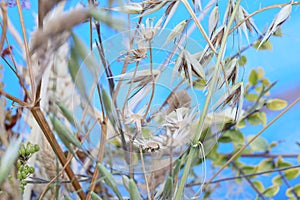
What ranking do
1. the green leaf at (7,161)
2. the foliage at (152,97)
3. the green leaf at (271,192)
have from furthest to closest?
the green leaf at (271,192) → the foliage at (152,97) → the green leaf at (7,161)

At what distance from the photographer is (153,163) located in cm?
37

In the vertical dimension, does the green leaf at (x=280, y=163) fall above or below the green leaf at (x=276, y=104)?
below

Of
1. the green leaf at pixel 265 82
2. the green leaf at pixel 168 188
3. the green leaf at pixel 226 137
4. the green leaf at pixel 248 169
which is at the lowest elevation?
the green leaf at pixel 248 169

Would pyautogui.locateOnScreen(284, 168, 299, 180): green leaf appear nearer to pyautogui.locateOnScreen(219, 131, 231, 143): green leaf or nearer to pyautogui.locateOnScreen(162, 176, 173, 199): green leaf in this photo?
pyautogui.locateOnScreen(219, 131, 231, 143): green leaf

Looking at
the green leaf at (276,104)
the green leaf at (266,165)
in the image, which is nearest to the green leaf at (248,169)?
the green leaf at (266,165)

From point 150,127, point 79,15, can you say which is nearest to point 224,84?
point 150,127

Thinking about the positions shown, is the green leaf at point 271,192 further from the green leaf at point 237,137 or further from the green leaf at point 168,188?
the green leaf at point 168,188

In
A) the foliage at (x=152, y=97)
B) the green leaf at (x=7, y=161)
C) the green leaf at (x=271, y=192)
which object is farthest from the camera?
the green leaf at (x=271, y=192)

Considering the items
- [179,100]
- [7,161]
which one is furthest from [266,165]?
[7,161]

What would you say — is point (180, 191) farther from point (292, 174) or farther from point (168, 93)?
point (292, 174)

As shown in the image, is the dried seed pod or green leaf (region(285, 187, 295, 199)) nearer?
the dried seed pod

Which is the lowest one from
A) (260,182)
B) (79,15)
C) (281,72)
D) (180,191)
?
(260,182)

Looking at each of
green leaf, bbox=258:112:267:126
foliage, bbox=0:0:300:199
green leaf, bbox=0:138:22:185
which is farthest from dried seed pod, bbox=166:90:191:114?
green leaf, bbox=258:112:267:126

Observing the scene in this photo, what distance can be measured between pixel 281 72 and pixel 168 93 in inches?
25.5
